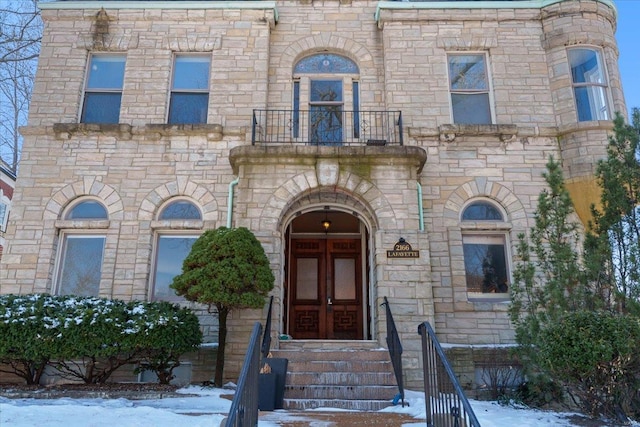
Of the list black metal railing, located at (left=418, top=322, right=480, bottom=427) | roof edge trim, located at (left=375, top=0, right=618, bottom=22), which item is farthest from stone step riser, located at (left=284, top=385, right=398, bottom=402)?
roof edge trim, located at (left=375, top=0, right=618, bottom=22)

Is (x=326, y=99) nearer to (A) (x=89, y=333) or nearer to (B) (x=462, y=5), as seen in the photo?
(B) (x=462, y=5)

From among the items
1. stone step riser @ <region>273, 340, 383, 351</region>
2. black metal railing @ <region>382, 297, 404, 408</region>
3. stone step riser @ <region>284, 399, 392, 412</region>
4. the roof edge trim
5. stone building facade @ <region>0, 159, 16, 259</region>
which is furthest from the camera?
stone building facade @ <region>0, 159, 16, 259</region>

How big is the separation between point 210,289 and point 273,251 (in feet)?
4.85

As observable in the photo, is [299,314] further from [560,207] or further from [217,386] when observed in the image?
[560,207]

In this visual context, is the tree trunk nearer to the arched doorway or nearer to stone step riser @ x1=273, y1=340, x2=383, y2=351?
stone step riser @ x1=273, y1=340, x2=383, y2=351

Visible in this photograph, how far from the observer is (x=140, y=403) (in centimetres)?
624

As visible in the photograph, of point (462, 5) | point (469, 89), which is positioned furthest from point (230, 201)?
point (462, 5)

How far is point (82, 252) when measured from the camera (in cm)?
920

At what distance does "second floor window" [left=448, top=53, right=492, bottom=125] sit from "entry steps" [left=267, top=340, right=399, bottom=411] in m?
4.91

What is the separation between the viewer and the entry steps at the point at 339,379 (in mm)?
6254

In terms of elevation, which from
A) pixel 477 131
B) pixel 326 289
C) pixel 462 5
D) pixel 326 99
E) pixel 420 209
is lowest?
pixel 326 289

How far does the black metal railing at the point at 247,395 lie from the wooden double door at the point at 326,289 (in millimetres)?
6184

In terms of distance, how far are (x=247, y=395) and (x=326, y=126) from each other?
6939 millimetres

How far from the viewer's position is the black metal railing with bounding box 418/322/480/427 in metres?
3.79
